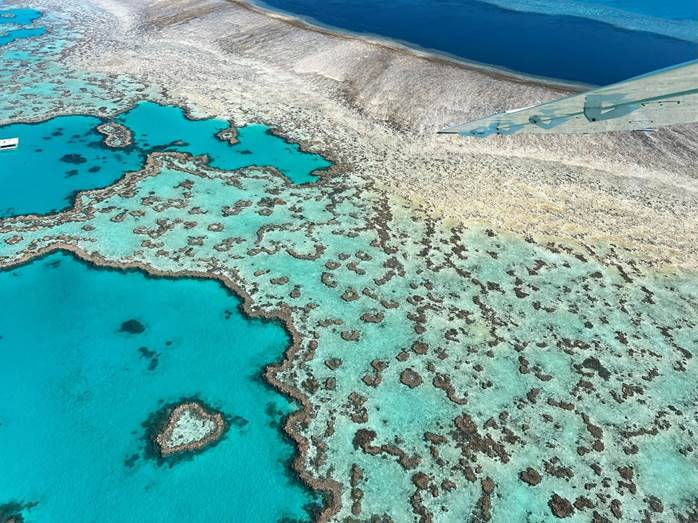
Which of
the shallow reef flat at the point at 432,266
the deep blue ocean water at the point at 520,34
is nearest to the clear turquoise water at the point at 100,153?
the shallow reef flat at the point at 432,266

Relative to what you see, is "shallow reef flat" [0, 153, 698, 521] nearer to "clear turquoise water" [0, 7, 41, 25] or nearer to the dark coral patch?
the dark coral patch

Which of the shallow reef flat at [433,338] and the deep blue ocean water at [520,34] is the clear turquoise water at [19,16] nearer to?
the deep blue ocean water at [520,34]

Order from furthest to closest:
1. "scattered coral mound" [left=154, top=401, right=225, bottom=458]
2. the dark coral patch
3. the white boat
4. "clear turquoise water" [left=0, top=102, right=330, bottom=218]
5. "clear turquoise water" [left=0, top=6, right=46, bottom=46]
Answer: "clear turquoise water" [left=0, top=6, right=46, bottom=46]
the white boat
"clear turquoise water" [left=0, top=102, right=330, bottom=218]
the dark coral patch
"scattered coral mound" [left=154, top=401, right=225, bottom=458]

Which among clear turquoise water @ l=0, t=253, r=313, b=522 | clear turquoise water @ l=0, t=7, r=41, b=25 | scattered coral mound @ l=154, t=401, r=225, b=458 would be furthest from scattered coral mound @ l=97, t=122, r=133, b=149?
clear turquoise water @ l=0, t=7, r=41, b=25

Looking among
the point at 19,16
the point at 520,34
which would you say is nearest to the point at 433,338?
the point at 520,34

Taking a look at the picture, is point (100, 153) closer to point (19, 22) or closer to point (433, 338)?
point (433, 338)

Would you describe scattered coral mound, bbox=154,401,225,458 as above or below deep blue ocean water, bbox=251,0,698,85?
below
